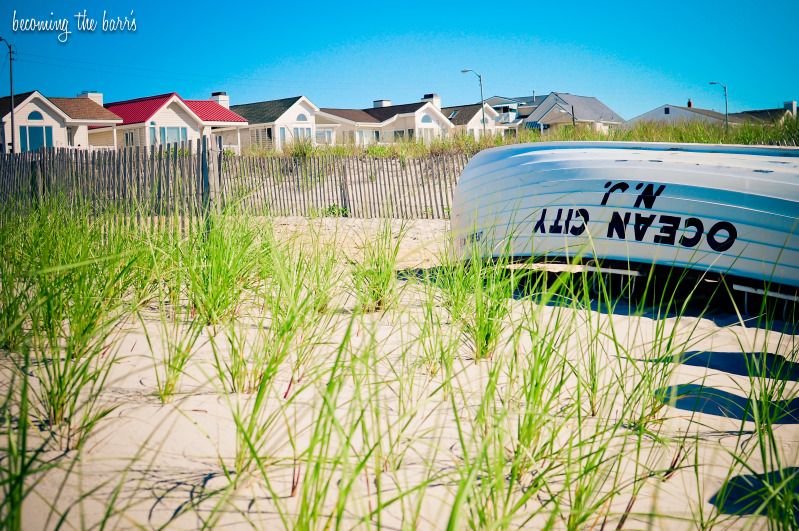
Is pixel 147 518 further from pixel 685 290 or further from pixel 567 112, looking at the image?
pixel 567 112

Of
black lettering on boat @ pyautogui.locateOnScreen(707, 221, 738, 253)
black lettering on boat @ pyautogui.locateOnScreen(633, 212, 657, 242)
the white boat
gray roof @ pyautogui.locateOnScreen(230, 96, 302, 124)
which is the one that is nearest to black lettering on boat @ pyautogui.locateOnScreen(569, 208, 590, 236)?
the white boat

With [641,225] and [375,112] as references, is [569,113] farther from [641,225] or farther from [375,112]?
[641,225]

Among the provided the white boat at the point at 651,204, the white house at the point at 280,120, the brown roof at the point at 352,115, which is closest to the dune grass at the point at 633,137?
the white boat at the point at 651,204

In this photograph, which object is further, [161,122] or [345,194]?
[161,122]

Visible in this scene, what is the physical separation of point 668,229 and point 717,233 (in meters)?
0.33

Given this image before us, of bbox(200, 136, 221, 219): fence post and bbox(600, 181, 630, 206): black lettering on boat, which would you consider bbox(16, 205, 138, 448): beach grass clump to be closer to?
bbox(600, 181, 630, 206): black lettering on boat

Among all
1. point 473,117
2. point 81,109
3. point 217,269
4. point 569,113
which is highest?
point 473,117

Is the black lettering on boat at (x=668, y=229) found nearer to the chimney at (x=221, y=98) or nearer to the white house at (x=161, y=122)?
the white house at (x=161, y=122)

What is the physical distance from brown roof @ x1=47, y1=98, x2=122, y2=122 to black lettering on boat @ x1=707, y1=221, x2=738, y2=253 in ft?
130

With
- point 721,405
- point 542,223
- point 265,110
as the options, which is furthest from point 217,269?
point 265,110

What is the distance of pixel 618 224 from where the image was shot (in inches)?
177

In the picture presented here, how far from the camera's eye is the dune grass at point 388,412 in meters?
1.43

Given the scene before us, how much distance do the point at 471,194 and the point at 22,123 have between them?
126 feet

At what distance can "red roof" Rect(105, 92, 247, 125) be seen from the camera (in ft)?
128
